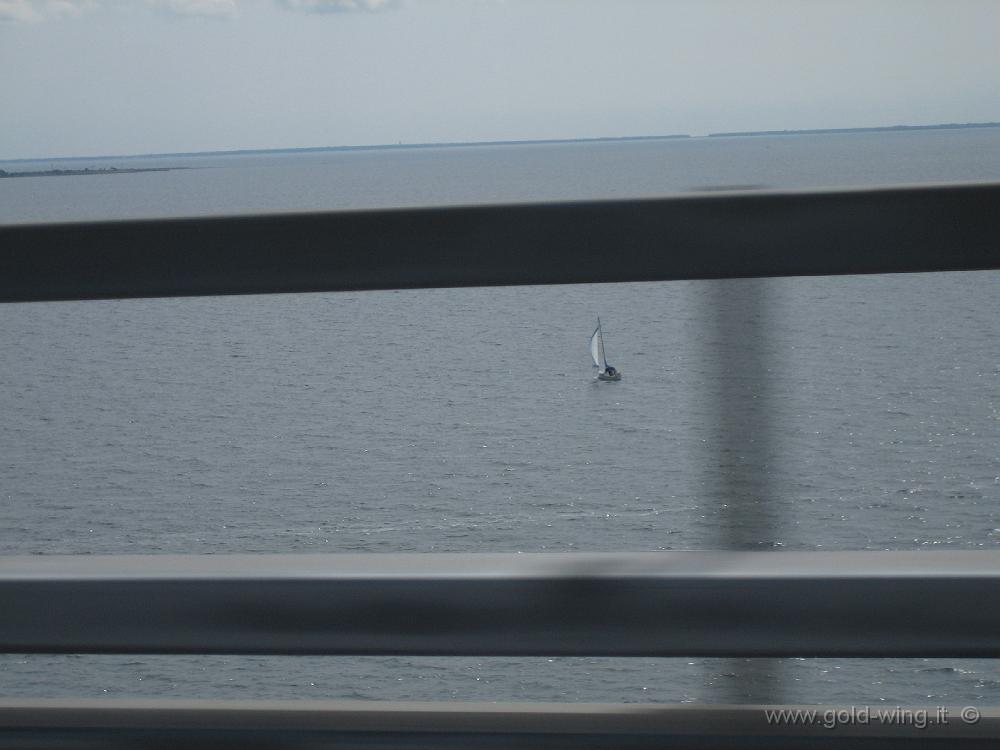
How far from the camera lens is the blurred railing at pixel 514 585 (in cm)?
206

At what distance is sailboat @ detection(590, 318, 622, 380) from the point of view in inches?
92.5

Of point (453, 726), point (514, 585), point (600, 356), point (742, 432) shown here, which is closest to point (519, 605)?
point (514, 585)

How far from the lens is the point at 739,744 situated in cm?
206

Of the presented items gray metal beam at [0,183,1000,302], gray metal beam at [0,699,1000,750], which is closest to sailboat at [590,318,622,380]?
gray metal beam at [0,183,1000,302]

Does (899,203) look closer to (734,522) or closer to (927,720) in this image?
(734,522)

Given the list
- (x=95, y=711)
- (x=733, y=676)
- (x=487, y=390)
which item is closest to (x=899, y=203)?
(x=733, y=676)

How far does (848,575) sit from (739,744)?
0.37 metres

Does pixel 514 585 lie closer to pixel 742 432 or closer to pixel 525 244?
pixel 742 432

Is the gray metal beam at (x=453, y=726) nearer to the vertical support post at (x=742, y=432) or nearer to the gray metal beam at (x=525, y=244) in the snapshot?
the vertical support post at (x=742, y=432)

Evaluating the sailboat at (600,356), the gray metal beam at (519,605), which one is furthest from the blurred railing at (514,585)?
the sailboat at (600,356)

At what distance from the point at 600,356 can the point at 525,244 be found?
46 cm

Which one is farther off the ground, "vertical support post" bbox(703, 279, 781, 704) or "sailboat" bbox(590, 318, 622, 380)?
"sailboat" bbox(590, 318, 622, 380)

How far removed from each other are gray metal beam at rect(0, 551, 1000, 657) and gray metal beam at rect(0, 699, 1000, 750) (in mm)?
139

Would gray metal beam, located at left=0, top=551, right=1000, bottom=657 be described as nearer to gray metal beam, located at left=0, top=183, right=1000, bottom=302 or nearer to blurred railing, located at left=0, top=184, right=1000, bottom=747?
blurred railing, located at left=0, top=184, right=1000, bottom=747
